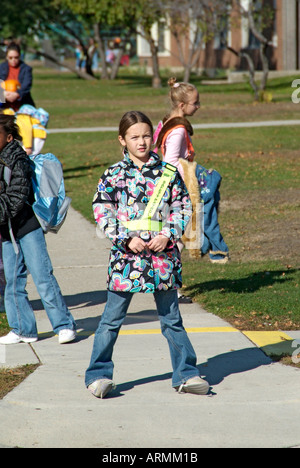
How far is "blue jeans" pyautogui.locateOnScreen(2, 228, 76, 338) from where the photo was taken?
229 inches

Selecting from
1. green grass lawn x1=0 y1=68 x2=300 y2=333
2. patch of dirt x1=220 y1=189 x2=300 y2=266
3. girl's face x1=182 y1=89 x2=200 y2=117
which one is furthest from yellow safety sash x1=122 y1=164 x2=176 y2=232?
patch of dirt x1=220 y1=189 x2=300 y2=266

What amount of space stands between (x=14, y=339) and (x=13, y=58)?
22.6ft

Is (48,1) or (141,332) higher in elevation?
(48,1)

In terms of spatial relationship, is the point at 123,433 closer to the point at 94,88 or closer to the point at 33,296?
the point at 33,296

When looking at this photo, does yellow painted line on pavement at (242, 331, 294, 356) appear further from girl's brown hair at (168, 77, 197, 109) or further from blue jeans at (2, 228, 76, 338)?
girl's brown hair at (168, 77, 197, 109)

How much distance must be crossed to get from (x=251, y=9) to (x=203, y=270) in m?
23.4

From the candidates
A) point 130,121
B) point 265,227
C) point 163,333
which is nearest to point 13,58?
point 265,227

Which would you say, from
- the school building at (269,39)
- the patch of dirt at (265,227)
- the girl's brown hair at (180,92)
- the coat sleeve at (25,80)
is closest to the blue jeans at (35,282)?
the girl's brown hair at (180,92)

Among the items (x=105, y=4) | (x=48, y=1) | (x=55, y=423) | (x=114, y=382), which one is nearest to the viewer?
(x=55, y=423)

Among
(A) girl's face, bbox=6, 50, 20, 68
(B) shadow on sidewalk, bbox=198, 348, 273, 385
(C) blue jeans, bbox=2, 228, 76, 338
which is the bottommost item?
(B) shadow on sidewalk, bbox=198, 348, 273, 385

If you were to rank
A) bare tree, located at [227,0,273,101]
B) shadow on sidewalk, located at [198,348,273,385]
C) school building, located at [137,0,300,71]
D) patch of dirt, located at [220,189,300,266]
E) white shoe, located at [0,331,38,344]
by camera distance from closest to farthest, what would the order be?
shadow on sidewalk, located at [198,348,273,385]
white shoe, located at [0,331,38,344]
patch of dirt, located at [220,189,300,266]
bare tree, located at [227,0,273,101]
school building, located at [137,0,300,71]

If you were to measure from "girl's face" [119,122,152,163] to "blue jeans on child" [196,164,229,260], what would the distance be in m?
3.10
